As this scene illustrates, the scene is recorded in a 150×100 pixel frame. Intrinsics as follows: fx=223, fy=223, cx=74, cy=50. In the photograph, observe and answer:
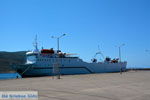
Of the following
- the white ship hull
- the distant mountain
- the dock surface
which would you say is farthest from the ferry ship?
the distant mountain

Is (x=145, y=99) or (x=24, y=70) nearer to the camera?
(x=145, y=99)

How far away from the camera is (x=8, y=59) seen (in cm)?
16850

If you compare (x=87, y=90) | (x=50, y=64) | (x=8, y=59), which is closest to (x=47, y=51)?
(x=50, y=64)

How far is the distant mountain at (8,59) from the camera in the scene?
489ft

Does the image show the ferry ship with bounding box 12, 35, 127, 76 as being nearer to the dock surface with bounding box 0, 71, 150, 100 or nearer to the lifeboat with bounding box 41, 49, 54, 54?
the lifeboat with bounding box 41, 49, 54, 54

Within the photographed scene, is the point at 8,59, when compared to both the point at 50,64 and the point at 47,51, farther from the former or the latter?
the point at 50,64

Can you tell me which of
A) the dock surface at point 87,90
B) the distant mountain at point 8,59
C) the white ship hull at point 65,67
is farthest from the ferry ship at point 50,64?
the distant mountain at point 8,59

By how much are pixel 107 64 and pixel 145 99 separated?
6649 cm

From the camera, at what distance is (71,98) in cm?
1064

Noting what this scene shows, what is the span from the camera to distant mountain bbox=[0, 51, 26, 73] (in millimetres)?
149075

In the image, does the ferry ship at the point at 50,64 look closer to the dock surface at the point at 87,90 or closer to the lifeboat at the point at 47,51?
the lifeboat at the point at 47,51

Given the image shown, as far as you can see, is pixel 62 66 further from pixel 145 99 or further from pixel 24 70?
pixel 145 99

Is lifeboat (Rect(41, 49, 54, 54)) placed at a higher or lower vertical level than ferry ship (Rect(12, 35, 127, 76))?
higher

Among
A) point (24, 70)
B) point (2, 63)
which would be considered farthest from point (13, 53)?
point (24, 70)
